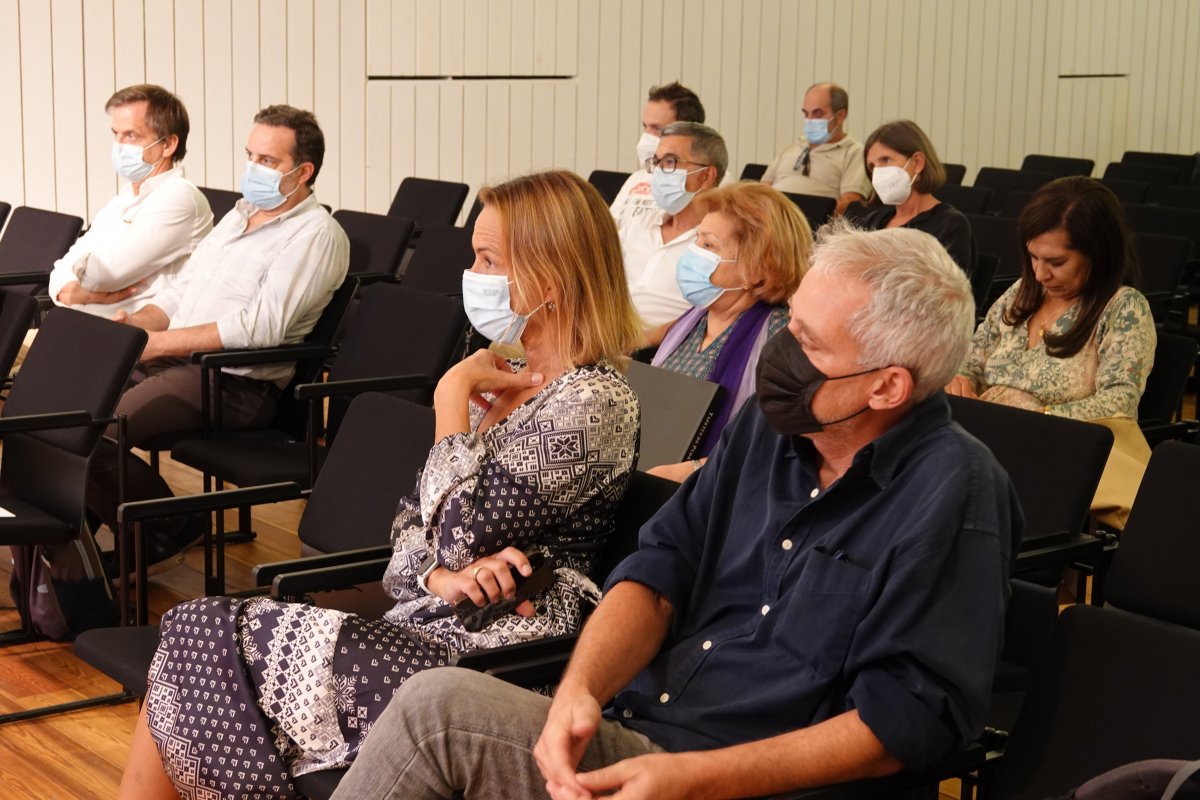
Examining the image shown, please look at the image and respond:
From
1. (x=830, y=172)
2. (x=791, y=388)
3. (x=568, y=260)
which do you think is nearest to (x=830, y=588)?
(x=791, y=388)

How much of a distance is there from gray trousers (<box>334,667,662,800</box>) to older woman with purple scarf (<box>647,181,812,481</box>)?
1.35 metres

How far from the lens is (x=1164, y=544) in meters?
2.39

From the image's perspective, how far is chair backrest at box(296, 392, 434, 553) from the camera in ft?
9.00

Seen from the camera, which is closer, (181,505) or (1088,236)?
(181,505)

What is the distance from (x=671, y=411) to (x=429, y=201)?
161 inches

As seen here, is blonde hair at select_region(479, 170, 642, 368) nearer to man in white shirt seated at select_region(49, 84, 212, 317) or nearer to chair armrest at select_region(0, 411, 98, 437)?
chair armrest at select_region(0, 411, 98, 437)

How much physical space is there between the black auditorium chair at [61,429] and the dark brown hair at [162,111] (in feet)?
4.50

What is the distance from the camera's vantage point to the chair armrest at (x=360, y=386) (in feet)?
12.1

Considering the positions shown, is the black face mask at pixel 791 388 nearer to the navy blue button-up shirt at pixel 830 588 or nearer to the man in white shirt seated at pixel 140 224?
the navy blue button-up shirt at pixel 830 588

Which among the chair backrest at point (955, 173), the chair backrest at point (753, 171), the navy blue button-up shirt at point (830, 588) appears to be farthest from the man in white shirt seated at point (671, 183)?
the chair backrest at point (955, 173)

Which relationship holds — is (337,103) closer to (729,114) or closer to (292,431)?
(729,114)

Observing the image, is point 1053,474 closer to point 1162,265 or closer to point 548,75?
point 1162,265

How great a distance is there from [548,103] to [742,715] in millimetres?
7363

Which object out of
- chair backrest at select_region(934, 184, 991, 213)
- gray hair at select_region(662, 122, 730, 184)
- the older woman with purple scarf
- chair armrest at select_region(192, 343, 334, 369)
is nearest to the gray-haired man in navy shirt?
the older woman with purple scarf
